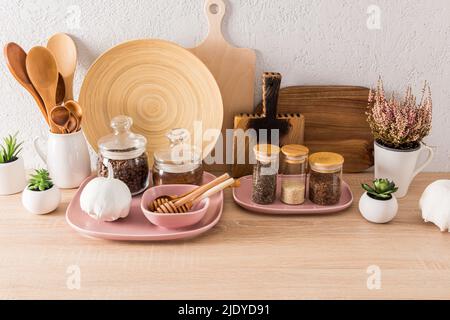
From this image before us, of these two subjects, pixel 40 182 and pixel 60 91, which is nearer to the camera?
pixel 40 182

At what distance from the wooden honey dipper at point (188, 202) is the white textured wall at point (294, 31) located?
36 centimetres

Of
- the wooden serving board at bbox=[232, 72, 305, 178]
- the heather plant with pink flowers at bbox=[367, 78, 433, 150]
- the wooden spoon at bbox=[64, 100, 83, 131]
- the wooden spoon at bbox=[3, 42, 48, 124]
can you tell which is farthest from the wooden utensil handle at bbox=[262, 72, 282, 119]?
the wooden spoon at bbox=[3, 42, 48, 124]

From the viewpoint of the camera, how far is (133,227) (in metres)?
1.06

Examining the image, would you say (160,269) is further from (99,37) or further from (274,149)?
(99,37)

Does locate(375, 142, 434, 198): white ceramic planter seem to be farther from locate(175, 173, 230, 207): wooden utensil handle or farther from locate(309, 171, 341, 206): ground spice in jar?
locate(175, 173, 230, 207): wooden utensil handle

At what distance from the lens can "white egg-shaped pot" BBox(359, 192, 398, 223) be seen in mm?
1078

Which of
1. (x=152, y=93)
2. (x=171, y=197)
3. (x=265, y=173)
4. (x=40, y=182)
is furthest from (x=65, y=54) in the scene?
(x=265, y=173)

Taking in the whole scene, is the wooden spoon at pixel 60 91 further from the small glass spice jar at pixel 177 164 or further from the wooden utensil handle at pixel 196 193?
the wooden utensil handle at pixel 196 193

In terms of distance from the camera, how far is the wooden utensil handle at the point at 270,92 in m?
1.18

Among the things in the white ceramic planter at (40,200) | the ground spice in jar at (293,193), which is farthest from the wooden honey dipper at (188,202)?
the white ceramic planter at (40,200)

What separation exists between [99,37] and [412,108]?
759 mm

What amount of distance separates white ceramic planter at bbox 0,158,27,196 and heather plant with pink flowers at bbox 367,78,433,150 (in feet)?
2.73

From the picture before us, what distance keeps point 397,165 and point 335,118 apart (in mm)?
203

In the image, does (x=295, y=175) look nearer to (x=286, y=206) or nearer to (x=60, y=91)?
(x=286, y=206)
